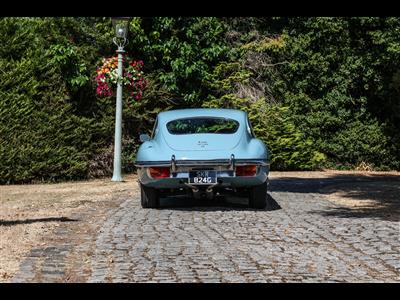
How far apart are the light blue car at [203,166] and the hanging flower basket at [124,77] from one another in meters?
6.22

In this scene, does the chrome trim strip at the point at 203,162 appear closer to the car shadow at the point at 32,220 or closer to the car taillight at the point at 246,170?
the car taillight at the point at 246,170

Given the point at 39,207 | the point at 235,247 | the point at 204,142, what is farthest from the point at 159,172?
the point at 235,247

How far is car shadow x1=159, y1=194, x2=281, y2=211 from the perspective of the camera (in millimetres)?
10945

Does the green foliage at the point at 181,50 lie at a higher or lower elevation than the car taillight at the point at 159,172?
higher

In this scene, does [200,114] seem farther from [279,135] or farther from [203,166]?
[279,135]

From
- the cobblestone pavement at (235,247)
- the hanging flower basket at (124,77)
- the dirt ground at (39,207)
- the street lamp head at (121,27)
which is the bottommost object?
the dirt ground at (39,207)

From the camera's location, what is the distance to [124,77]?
680 inches

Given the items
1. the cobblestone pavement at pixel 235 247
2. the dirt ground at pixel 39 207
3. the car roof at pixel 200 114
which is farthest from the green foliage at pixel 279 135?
the cobblestone pavement at pixel 235 247

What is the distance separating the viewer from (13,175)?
1606cm

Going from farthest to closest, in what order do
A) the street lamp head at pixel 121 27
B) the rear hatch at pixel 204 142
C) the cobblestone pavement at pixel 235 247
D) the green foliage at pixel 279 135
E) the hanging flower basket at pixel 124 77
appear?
1. the green foliage at pixel 279 135
2. the hanging flower basket at pixel 124 77
3. the street lamp head at pixel 121 27
4. the rear hatch at pixel 204 142
5. the cobblestone pavement at pixel 235 247

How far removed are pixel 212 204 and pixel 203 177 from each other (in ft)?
4.37

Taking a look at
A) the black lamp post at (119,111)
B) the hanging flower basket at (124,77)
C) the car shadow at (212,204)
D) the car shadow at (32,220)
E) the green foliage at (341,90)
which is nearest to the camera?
the car shadow at (32,220)

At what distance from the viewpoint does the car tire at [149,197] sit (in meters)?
10.7

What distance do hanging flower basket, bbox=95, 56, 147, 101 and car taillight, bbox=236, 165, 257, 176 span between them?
6.91 metres
